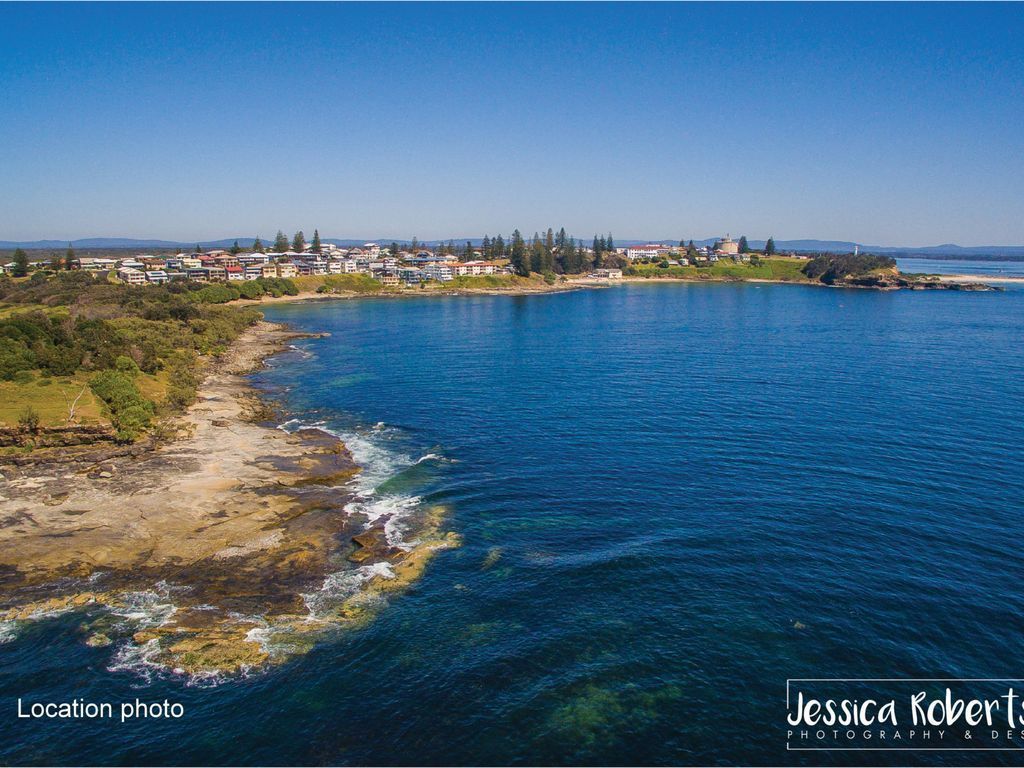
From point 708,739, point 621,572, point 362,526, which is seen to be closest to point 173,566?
point 362,526

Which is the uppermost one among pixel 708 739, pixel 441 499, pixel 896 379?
pixel 896 379

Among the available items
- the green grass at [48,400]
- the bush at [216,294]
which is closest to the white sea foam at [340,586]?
the green grass at [48,400]

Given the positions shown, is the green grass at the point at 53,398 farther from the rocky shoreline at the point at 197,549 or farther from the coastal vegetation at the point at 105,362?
the rocky shoreline at the point at 197,549

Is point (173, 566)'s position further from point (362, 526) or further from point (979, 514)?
point (979, 514)

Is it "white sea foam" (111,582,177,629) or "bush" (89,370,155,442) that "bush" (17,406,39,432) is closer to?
"bush" (89,370,155,442)

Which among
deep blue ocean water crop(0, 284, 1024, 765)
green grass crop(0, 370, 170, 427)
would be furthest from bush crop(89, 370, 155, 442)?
deep blue ocean water crop(0, 284, 1024, 765)

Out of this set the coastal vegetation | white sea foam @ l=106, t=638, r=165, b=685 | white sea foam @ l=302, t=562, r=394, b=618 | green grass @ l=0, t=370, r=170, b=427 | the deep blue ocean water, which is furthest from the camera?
the coastal vegetation
